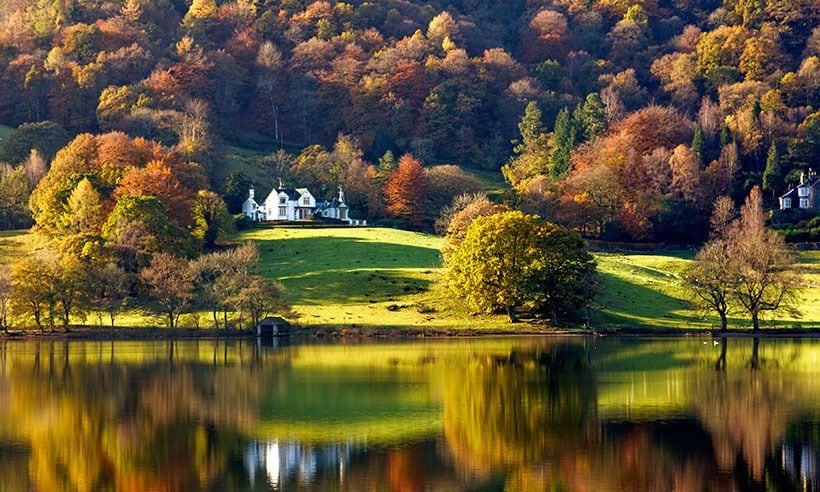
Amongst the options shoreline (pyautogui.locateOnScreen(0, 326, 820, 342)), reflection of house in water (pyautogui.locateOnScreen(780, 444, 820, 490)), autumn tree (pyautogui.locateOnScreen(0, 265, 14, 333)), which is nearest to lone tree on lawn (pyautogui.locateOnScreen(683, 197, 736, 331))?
shoreline (pyautogui.locateOnScreen(0, 326, 820, 342))

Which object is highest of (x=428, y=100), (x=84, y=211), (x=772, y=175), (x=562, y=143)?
(x=428, y=100)

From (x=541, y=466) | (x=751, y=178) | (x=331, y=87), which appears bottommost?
(x=541, y=466)

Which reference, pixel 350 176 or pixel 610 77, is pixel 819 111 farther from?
pixel 350 176

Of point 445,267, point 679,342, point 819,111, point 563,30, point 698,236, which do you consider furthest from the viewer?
point 563,30

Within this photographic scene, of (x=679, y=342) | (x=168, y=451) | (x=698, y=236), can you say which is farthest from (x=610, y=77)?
(x=168, y=451)

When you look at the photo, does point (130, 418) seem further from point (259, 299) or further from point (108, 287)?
point (108, 287)

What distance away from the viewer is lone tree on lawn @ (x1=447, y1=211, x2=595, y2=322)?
270 ft

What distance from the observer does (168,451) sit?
37438 millimetres

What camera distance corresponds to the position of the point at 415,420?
42.5m

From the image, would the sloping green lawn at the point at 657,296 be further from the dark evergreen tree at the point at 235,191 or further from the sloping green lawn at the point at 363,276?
the dark evergreen tree at the point at 235,191

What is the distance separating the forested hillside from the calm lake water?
54.5 metres

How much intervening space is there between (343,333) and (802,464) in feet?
158

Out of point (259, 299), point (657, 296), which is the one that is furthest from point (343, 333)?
point (657, 296)

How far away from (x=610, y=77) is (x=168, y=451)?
14316 cm
